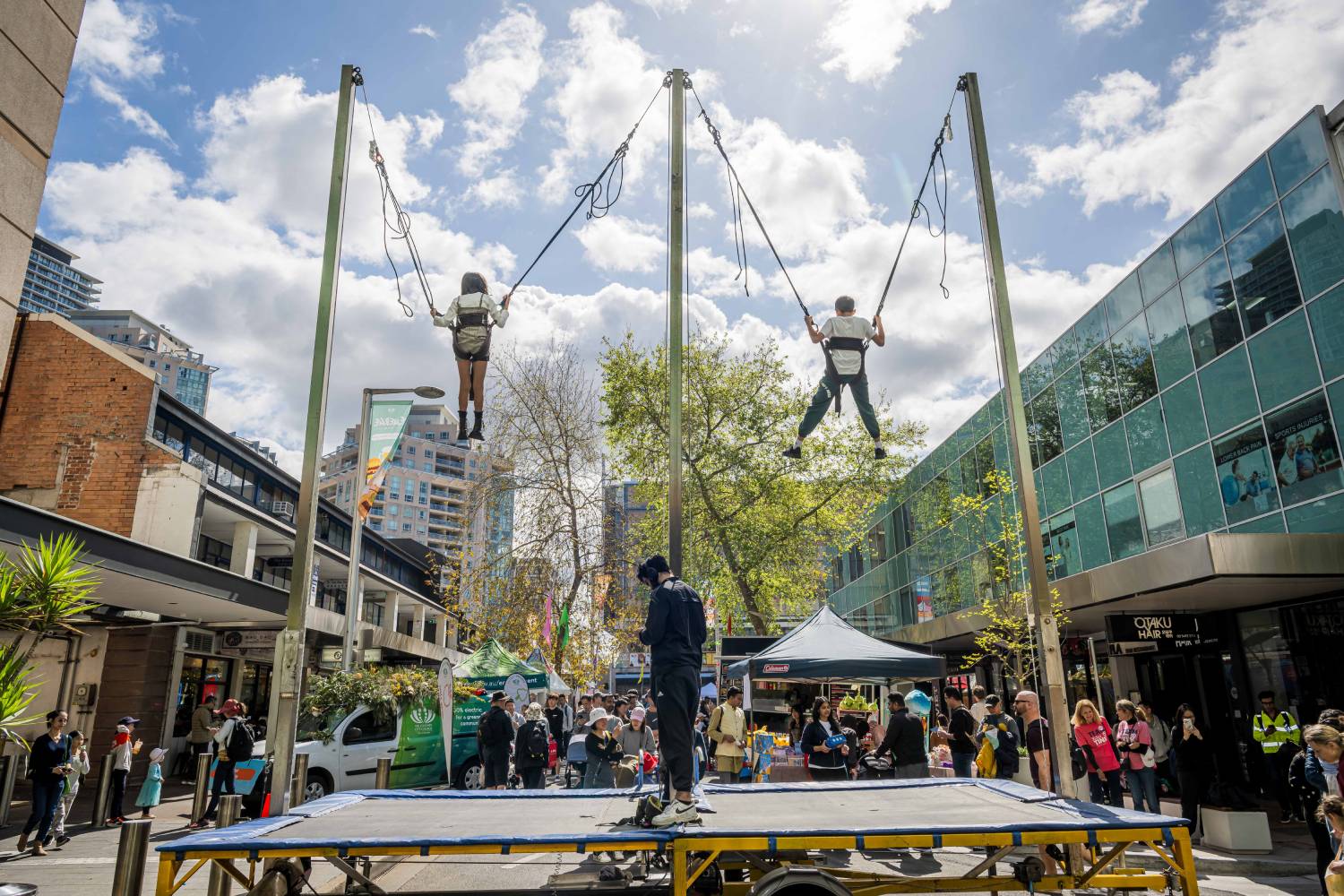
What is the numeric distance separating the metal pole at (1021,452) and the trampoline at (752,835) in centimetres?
86

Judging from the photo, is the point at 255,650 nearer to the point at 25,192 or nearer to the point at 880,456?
the point at 25,192

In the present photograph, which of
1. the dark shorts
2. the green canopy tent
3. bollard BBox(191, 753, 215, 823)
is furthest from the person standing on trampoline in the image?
the green canopy tent

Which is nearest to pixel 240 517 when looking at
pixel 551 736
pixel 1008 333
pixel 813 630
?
pixel 551 736

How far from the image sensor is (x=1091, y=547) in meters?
21.6

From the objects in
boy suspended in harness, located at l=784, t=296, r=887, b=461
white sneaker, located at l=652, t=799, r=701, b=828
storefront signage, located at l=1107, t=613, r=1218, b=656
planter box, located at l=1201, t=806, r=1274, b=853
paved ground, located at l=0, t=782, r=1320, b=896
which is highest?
boy suspended in harness, located at l=784, t=296, r=887, b=461

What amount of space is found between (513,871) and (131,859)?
5.46 m

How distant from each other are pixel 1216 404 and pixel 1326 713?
34.4ft

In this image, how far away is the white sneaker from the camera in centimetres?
543

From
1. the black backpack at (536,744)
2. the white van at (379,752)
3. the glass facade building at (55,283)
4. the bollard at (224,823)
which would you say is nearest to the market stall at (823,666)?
the black backpack at (536,744)

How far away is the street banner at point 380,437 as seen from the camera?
16016 mm

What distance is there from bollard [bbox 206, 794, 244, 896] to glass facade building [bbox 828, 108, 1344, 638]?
16.2 meters

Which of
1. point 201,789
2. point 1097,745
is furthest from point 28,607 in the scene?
point 1097,745

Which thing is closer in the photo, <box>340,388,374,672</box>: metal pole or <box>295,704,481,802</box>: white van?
<box>295,704,481,802</box>: white van

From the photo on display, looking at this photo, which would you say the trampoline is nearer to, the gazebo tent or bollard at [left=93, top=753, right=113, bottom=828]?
the gazebo tent
